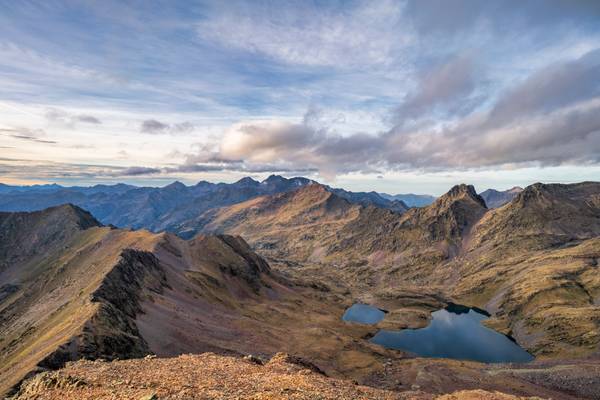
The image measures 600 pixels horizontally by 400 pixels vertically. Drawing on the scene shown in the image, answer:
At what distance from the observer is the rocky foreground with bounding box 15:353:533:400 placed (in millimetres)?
34281

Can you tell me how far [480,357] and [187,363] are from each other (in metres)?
151

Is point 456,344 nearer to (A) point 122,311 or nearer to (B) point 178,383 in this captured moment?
(A) point 122,311

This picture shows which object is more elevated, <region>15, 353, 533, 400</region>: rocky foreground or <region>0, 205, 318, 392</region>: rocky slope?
<region>15, 353, 533, 400</region>: rocky foreground

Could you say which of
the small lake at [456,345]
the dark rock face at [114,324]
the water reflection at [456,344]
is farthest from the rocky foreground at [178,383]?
the water reflection at [456,344]

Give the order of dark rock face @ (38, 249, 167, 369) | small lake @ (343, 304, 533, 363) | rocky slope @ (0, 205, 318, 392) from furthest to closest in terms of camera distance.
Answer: small lake @ (343, 304, 533, 363)
rocky slope @ (0, 205, 318, 392)
dark rock face @ (38, 249, 167, 369)

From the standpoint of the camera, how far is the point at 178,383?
124 feet

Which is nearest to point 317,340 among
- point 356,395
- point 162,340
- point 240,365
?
point 162,340

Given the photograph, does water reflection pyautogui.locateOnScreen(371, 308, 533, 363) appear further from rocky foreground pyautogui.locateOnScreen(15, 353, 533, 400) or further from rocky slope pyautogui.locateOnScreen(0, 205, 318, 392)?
rocky foreground pyautogui.locateOnScreen(15, 353, 533, 400)

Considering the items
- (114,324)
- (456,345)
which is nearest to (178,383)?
(114,324)

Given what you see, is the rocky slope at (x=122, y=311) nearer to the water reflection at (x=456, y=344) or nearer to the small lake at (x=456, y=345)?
the water reflection at (x=456, y=344)

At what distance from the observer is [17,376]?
54.2 m

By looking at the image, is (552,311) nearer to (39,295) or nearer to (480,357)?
(480,357)

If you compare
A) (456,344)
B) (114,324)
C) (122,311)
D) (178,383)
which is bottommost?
(456,344)

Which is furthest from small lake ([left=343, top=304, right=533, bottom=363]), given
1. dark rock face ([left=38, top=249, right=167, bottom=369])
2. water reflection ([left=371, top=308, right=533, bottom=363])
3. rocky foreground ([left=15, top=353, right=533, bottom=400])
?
rocky foreground ([left=15, top=353, right=533, bottom=400])
